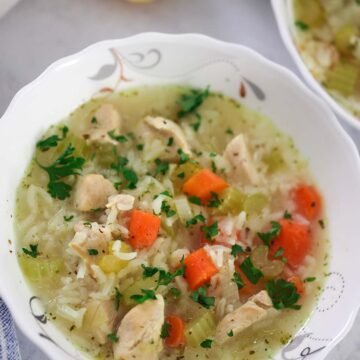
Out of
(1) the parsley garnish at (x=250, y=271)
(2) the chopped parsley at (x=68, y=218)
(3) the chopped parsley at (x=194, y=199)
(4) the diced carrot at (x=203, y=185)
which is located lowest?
(1) the parsley garnish at (x=250, y=271)

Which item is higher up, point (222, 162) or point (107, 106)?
point (107, 106)

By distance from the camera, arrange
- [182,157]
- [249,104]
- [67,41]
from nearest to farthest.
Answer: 1. [182,157]
2. [249,104]
3. [67,41]

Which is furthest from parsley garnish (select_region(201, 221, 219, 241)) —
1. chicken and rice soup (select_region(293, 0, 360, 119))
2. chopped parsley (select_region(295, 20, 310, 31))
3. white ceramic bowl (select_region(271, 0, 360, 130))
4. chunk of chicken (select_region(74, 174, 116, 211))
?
chopped parsley (select_region(295, 20, 310, 31))

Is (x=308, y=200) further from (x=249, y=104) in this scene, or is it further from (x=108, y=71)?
(x=108, y=71)

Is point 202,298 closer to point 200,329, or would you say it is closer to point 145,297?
point 200,329

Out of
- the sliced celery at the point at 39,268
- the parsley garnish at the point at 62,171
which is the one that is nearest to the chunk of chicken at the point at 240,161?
the parsley garnish at the point at 62,171

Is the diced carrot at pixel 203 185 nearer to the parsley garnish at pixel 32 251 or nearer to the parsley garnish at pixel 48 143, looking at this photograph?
the parsley garnish at pixel 48 143

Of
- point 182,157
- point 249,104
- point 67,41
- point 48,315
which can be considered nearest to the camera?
point 48,315

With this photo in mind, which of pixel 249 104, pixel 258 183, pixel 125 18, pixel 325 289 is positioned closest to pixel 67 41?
pixel 125 18
